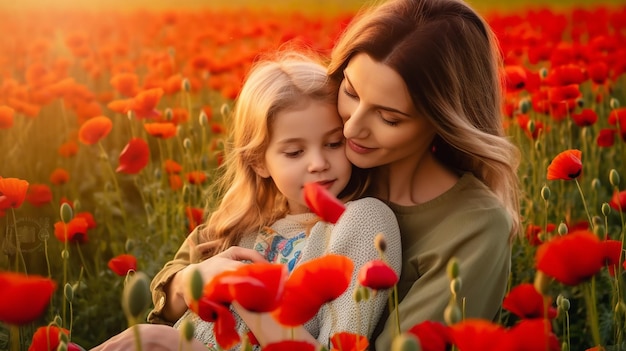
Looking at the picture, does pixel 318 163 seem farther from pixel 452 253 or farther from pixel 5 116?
pixel 5 116

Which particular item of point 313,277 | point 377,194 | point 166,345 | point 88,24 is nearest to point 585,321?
point 377,194

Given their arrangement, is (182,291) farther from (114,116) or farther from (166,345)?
(114,116)

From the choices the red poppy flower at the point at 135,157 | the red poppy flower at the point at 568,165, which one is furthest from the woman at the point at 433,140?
the red poppy flower at the point at 135,157

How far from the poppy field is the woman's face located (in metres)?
0.33

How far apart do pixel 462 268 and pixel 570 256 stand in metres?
0.67

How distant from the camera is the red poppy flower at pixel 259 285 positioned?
150 cm

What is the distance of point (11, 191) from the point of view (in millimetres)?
2396

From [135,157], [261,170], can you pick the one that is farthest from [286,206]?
[135,157]

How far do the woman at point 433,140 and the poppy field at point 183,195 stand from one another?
89 millimetres

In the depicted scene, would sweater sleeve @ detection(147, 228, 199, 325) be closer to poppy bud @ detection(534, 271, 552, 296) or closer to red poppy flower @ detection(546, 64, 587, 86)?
poppy bud @ detection(534, 271, 552, 296)

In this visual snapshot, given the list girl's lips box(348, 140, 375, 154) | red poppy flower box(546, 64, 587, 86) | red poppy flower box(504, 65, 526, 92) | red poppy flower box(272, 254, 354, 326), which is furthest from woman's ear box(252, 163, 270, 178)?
red poppy flower box(546, 64, 587, 86)

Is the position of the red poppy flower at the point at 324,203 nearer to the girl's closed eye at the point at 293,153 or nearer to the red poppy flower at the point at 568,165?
the girl's closed eye at the point at 293,153

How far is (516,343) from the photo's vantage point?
1.32 metres

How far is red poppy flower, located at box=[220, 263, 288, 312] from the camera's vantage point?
150 cm
